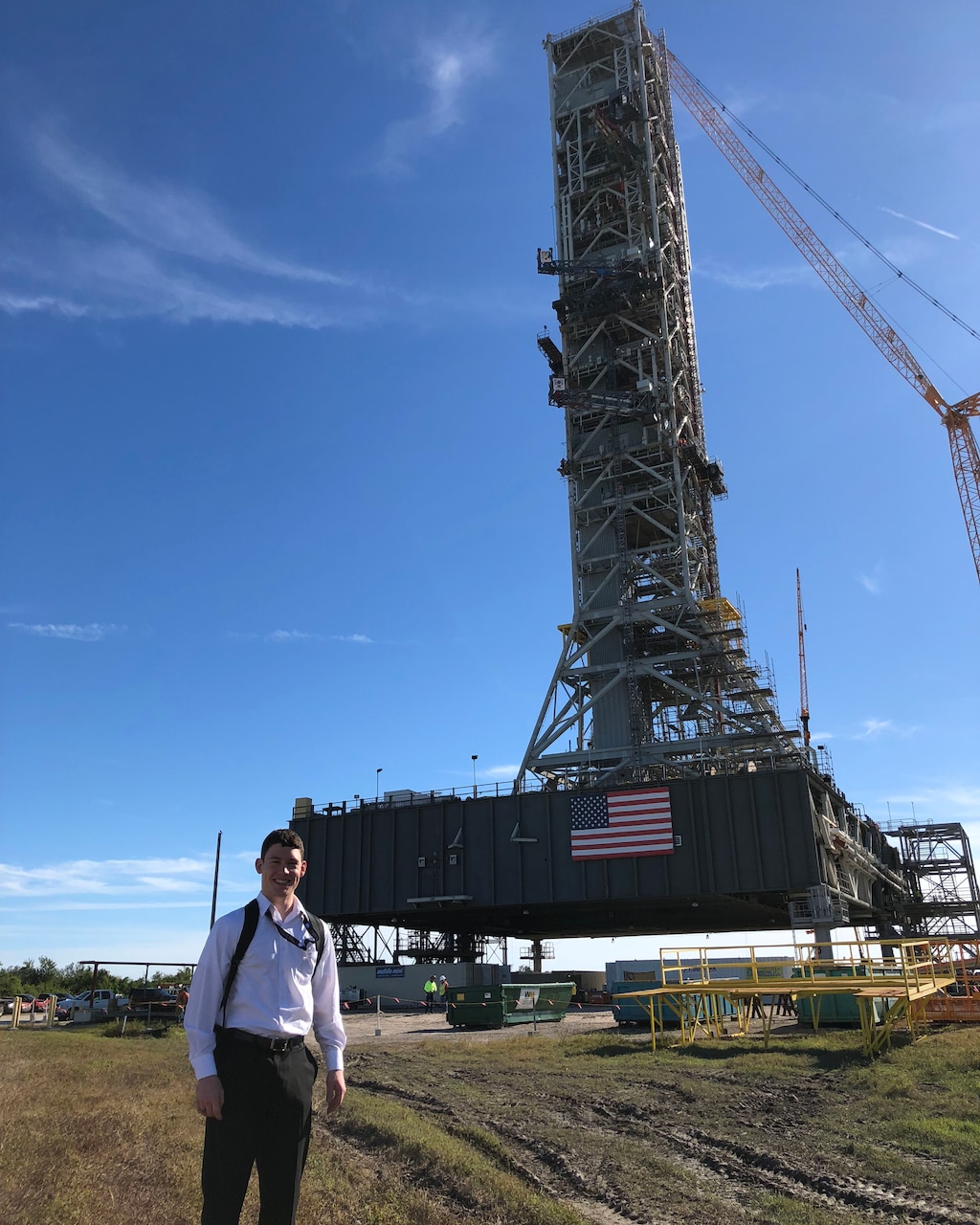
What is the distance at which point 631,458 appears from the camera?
55625mm

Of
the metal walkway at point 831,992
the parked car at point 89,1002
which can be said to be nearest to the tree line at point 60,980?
the parked car at point 89,1002

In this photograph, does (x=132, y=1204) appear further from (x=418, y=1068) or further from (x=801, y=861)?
(x=801, y=861)

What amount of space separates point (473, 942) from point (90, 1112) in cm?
5119

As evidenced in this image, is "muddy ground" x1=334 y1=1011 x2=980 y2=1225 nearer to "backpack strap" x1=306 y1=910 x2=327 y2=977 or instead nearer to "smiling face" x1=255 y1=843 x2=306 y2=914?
"backpack strap" x1=306 y1=910 x2=327 y2=977

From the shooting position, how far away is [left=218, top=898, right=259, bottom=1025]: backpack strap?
A: 482 cm

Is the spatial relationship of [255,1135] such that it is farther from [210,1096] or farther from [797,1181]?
[797,1181]

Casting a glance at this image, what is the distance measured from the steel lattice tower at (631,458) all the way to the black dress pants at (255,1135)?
42.0 metres

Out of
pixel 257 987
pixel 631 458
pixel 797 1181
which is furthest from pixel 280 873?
pixel 631 458

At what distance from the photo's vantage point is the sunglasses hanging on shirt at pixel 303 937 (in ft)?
16.5

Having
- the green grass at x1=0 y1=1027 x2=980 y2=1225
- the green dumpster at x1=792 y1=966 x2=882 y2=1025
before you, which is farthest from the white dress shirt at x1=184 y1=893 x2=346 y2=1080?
the green dumpster at x1=792 y1=966 x2=882 y2=1025

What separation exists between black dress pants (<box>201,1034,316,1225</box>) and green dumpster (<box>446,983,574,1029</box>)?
26.4m

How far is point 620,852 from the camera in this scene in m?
43.4

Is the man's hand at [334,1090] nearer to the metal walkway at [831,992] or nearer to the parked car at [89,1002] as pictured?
the metal walkway at [831,992]

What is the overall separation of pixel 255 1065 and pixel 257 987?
39 cm
